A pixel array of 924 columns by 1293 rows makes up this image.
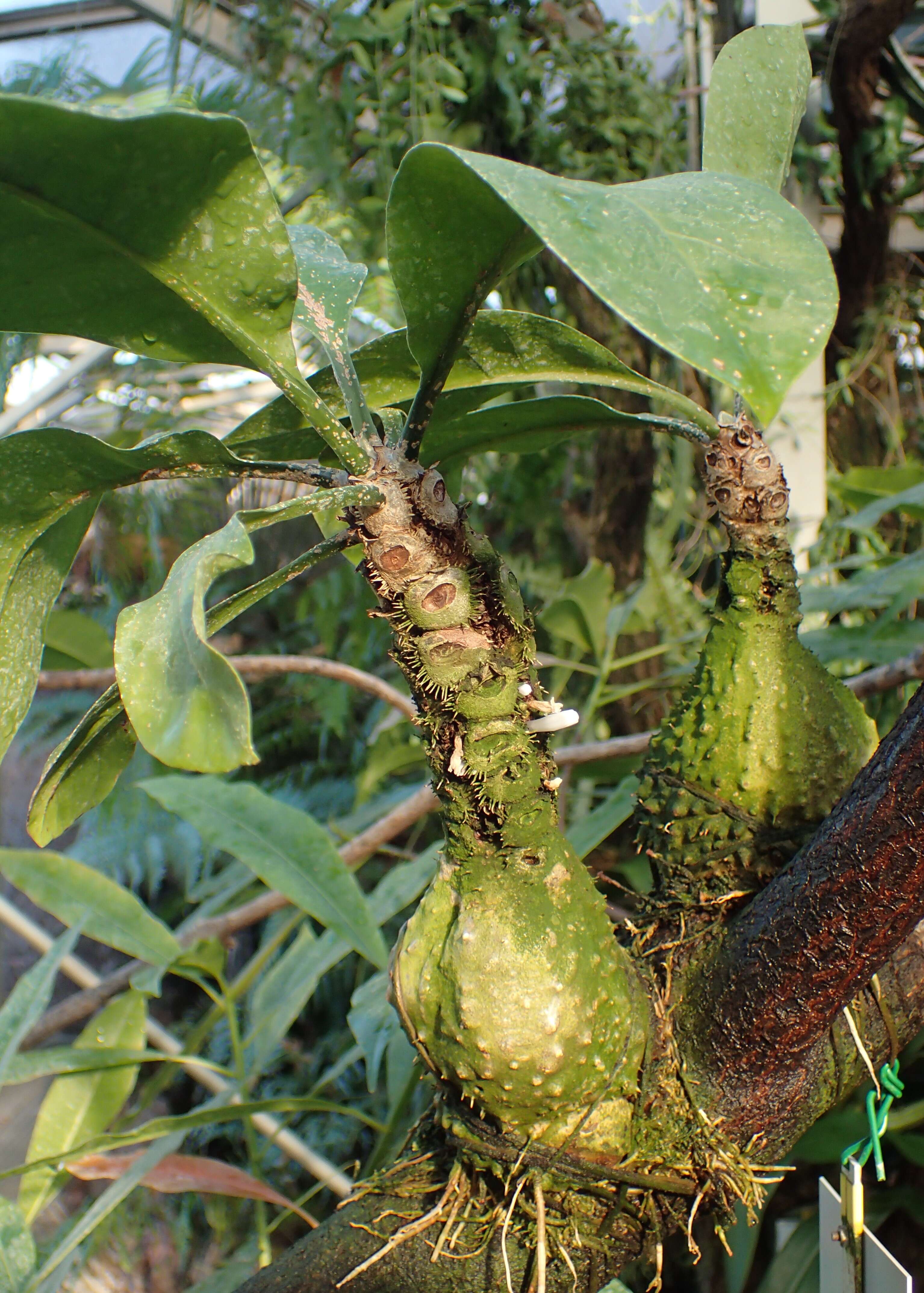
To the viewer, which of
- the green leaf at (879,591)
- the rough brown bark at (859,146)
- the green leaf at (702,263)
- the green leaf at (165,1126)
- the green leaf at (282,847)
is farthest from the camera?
the rough brown bark at (859,146)

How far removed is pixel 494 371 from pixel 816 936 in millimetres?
279

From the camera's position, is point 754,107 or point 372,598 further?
point 372,598

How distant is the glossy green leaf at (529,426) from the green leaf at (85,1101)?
0.62 metres

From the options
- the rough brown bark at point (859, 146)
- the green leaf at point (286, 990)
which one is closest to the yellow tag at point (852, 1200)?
the green leaf at point (286, 990)

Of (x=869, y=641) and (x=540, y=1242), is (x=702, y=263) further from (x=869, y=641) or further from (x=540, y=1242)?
(x=869, y=641)

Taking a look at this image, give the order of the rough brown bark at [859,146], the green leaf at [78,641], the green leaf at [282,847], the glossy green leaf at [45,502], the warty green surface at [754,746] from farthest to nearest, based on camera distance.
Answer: the rough brown bark at [859,146] → the green leaf at [78,641] → the green leaf at [282,847] → the warty green surface at [754,746] → the glossy green leaf at [45,502]

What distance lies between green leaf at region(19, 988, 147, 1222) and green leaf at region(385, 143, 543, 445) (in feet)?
2.25

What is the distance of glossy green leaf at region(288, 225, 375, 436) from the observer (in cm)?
34

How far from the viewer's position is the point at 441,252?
0.94 ft

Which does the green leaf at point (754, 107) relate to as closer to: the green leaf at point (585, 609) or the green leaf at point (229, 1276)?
the green leaf at point (585, 609)

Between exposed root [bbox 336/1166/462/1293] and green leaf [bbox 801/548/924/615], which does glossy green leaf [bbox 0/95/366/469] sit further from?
green leaf [bbox 801/548/924/615]

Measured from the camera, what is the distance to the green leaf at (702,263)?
0.20 m

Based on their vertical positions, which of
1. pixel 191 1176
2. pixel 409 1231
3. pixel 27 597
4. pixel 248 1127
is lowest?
pixel 248 1127

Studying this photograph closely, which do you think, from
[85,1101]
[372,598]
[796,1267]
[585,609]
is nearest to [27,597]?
[85,1101]
